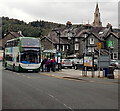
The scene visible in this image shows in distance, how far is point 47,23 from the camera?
194750 mm

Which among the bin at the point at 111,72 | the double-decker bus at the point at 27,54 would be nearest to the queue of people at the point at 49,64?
the double-decker bus at the point at 27,54

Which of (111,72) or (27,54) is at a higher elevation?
(27,54)

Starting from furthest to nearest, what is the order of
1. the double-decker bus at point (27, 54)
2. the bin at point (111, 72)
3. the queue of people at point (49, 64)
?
the queue of people at point (49, 64)
the double-decker bus at point (27, 54)
the bin at point (111, 72)

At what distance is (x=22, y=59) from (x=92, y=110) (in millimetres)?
24295

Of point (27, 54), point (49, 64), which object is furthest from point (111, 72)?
point (49, 64)

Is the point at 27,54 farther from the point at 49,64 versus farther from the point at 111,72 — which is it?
the point at 111,72

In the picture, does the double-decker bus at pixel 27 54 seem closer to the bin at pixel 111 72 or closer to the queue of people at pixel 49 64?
the queue of people at pixel 49 64

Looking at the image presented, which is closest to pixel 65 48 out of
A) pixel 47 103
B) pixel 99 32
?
pixel 99 32

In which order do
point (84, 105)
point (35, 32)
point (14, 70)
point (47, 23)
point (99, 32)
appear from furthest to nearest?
point (47, 23)
point (35, 32)
point (99, 32)
point (14, 70)
point (84, 105)

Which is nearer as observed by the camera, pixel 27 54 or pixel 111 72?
pixel 111 72

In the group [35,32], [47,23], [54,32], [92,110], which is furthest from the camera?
[47,23]

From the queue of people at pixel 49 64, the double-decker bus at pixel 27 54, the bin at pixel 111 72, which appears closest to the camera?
the bin at pixel 111 72

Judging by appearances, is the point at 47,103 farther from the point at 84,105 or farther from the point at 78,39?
the point at 78,39

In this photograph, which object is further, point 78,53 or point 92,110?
point 78,53
